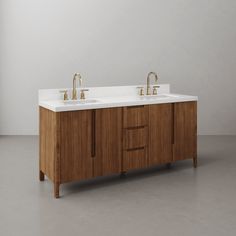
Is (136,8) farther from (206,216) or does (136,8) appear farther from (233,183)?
(206,216)

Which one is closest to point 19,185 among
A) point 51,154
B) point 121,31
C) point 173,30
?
point 51,154

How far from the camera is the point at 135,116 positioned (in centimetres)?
377

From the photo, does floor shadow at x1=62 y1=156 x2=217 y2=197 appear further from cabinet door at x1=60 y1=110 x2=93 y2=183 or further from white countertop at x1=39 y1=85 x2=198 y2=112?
white countertop at x1=39 y1=85 x2=198 y2=112

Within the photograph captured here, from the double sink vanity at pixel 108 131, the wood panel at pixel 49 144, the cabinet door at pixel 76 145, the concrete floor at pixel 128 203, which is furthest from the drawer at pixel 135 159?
the wood panel at pixel 49 144

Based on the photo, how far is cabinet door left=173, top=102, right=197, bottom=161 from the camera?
161 inches

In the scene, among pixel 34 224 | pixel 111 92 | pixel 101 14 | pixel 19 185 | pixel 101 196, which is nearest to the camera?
pixel 34 224

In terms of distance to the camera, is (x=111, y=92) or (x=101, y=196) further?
(x=111, y=92)

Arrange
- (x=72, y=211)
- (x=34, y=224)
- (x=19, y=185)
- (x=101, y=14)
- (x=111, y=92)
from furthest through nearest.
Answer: (x=101, y=14), (x=111, y=92), (x=19, y=185), (x=72, y=211), (x=34, y=224)

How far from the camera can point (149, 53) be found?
19.6 ft

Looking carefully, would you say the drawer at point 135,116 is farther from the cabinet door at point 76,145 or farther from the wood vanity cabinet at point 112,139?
the cabinet door at point 76,145

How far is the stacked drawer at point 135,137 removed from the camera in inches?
147

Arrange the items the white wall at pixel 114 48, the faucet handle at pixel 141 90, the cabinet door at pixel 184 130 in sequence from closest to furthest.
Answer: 1. the cabinet door at pixel 184 130
2. the faucet handle at pixel 141 90
3. the white wall at pixel 114 48

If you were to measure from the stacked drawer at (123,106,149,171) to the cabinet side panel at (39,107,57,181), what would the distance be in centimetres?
70

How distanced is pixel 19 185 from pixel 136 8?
3.35m
